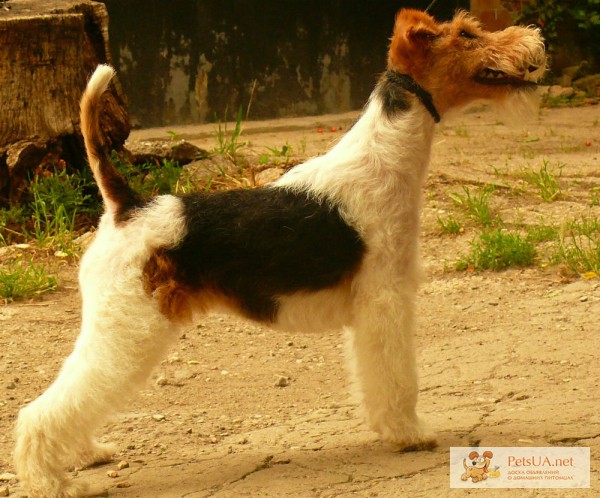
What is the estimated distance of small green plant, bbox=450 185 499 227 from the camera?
6402 millimetres

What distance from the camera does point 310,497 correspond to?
320cm

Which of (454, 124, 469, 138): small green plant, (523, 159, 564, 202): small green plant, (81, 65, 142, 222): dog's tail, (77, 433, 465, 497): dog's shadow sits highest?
(81, 65, 142, 222): dog's tail

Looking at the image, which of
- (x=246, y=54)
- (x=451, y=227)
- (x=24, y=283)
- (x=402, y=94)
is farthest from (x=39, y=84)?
(x=246, y=54)

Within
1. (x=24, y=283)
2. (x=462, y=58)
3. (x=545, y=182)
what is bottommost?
(x=24, y=283)

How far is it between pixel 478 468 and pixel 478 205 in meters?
3.44

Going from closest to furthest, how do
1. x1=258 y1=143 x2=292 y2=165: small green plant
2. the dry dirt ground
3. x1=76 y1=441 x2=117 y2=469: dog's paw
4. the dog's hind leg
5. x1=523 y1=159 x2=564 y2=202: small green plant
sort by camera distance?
the dog's hind leg → the dry dirt ground → x1=76 y1=441 x2=117 y2=469: dog's paw → x1=523 y1=159 x2=564 y2=202: small green plant → x1=258 y1=143 x2=292 y2=165: small green plant

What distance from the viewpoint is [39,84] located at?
21.4 feet

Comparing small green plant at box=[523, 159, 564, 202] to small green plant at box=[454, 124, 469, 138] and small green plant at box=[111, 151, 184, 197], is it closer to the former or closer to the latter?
small green plant at box=[454, 124, 469, 138]

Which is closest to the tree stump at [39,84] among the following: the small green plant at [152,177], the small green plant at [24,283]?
the small green plant at [152,177]

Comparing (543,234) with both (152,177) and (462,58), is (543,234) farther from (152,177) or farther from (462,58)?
(152,177)

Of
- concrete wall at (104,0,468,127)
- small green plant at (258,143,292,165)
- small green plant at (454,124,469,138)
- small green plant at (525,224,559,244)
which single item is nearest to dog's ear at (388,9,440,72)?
small green plant at (525,224,559,244)

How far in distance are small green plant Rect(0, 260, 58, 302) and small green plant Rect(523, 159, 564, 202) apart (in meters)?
3.67

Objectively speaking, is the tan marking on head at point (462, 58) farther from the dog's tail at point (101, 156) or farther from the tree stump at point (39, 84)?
the tree stump at point (39, 84)

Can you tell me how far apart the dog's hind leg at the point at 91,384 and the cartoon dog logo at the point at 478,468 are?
3.93 feet
